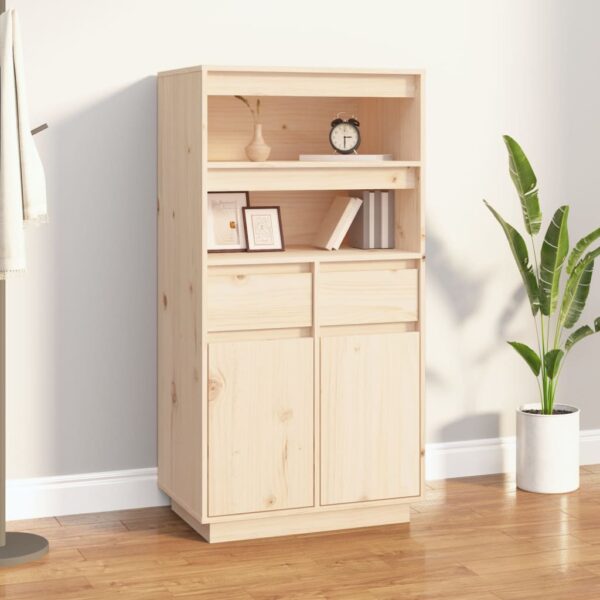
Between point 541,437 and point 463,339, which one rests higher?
point 463,339

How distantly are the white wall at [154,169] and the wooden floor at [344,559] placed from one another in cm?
45

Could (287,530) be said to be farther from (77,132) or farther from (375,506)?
(77,132)

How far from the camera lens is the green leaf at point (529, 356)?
453 cm

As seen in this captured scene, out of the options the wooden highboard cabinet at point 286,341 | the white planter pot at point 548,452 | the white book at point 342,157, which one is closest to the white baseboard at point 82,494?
the wooden highboard cabinet at point 286,341

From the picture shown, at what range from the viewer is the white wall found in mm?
4125

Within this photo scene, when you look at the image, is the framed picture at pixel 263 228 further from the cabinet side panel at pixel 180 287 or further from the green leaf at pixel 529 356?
the green leaf at pixel 529 356

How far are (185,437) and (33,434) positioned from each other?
563 millimetres

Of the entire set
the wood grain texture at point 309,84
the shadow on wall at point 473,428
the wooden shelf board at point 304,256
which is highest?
the wood grain texture at point 309,84

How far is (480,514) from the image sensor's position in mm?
4238

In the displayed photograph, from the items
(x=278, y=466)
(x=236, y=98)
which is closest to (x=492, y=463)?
(x=278, y=466)

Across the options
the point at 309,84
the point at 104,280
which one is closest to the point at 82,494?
the point at 104,280

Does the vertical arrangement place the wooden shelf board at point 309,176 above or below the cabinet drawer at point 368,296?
above

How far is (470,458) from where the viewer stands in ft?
15.7

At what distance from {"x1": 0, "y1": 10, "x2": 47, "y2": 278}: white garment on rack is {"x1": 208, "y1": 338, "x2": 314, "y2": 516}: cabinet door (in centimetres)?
70
